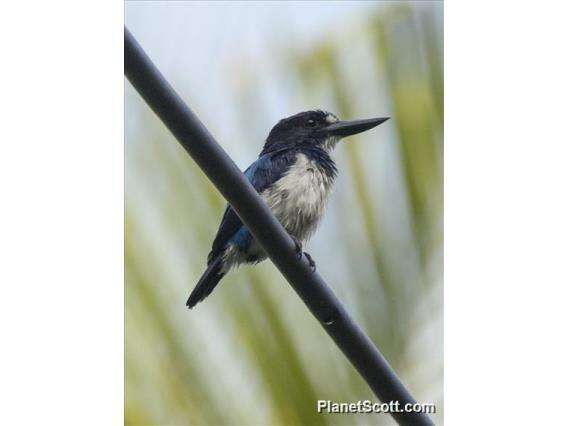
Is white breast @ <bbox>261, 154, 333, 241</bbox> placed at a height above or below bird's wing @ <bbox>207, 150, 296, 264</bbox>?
below

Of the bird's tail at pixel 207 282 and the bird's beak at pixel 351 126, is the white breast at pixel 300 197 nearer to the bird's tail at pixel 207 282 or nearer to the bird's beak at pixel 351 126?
the bird's beak at pixel 351 126

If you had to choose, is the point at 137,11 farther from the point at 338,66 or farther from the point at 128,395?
the point at 128,395

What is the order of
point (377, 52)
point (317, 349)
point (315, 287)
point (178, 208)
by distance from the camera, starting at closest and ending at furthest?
1. point (315, 287)
2. point (317, 349)
3. point (178, 208)
4. point (377, 52)

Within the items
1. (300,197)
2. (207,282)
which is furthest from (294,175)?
(207,282)

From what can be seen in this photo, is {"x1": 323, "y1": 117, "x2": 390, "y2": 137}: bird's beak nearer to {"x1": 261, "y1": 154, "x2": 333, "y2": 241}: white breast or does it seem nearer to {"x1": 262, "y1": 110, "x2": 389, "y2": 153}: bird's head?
{"x1": 262, "y1": 110, "x2": 389, "y2": 153}: bird's head

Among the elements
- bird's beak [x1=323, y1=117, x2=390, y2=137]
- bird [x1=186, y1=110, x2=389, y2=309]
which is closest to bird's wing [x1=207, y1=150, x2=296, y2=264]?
bird [x1=186, y1=110, x2=389, y2=309]

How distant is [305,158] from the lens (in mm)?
3674

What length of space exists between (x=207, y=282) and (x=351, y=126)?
87 centimetres

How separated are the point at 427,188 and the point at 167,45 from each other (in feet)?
3.85

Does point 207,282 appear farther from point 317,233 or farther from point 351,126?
point 351,126

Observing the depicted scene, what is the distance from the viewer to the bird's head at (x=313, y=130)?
3533 mm

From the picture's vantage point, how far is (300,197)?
358 centimetres

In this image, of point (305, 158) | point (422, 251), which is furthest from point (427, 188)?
point (305, 158)

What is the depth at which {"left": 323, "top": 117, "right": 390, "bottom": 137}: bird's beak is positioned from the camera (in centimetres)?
346
